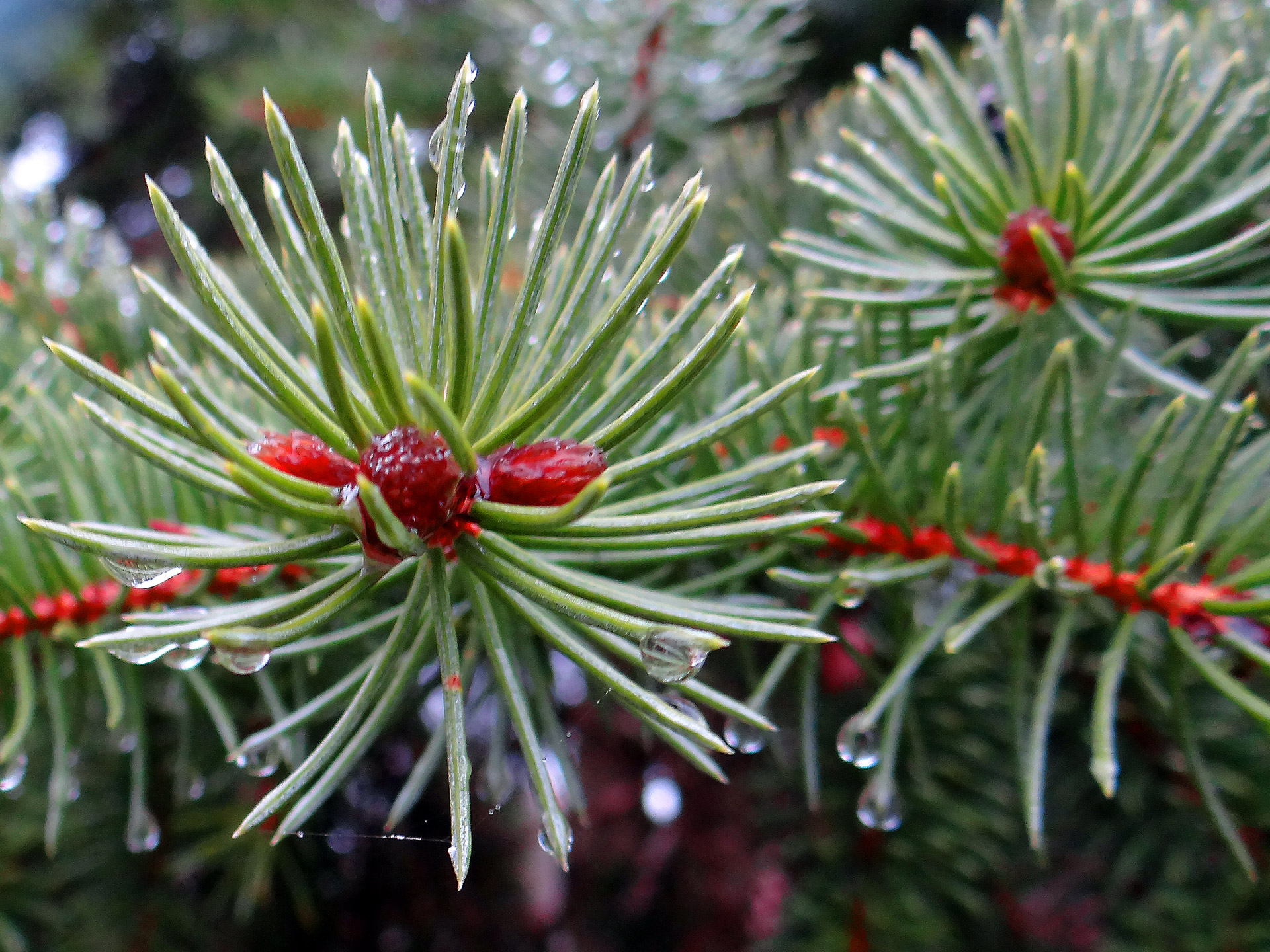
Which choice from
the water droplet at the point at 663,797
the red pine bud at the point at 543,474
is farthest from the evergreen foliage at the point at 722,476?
the water droplet at the point at 663,797

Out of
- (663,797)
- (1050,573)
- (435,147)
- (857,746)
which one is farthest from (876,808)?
(663,797)

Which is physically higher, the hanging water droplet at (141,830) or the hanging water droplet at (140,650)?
the hanging water droplet at (140,650)

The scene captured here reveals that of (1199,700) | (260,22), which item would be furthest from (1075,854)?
(260,22)

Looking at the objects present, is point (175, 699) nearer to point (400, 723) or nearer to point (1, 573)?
point (1, 573)

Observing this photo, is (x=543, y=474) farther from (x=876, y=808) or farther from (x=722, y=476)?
(x=876, y=808)

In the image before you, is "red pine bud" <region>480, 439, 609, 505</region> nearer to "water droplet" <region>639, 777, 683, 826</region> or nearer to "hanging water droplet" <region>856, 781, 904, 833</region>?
"hanging water droplet" <region>856, 781, 904, 833</region>

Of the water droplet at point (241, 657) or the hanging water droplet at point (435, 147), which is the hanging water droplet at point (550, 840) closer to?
the water droplet at point (241, 657)

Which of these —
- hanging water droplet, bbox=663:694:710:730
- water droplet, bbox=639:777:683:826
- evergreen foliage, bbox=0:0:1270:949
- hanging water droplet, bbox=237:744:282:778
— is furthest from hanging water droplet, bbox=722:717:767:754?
water droplet, bbox=639:777:683:826
